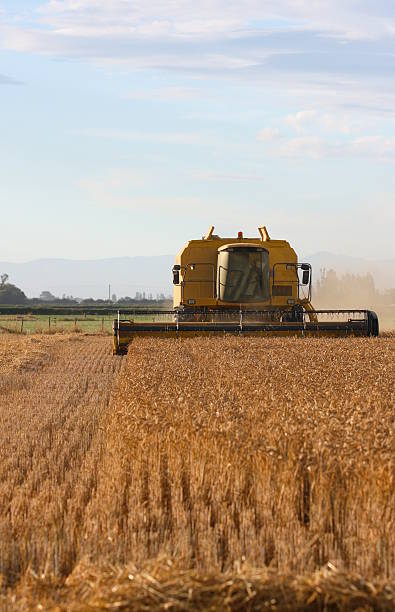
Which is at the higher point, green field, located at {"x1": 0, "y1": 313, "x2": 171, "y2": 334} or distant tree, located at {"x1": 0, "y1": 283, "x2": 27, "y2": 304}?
distant tree, located at {"x1": 0, "y1": 283, "x2": 27, "y2": 304}

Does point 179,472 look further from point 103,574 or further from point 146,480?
point 103,574

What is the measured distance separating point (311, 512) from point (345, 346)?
1287 centimetres

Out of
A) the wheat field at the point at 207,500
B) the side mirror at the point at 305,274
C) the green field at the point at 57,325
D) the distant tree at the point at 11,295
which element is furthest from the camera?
the distant tree at the point at 11,295

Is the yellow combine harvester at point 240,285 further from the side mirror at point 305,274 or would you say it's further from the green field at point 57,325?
the green field at point 57,325

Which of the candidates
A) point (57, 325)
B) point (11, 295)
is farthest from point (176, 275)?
point (11, 295)

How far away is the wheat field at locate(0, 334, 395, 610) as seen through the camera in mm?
4379

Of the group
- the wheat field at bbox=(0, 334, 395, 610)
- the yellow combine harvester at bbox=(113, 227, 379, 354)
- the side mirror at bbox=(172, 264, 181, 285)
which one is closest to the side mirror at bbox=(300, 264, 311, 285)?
the yellow combine harvester at bbox=(113, 227, 379, 354)

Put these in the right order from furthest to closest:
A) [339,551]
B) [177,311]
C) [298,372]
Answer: [177,311], [298,372], [339,551]

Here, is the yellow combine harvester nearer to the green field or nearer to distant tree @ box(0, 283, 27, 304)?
the green field

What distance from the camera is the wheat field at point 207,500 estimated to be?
4379 mm

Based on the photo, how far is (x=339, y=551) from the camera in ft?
17.5

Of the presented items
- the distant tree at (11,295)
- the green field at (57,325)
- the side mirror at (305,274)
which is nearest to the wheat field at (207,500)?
the side mirror at (305,274)

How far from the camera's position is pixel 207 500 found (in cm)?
675

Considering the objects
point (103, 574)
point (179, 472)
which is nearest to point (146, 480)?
point (179, 472)
